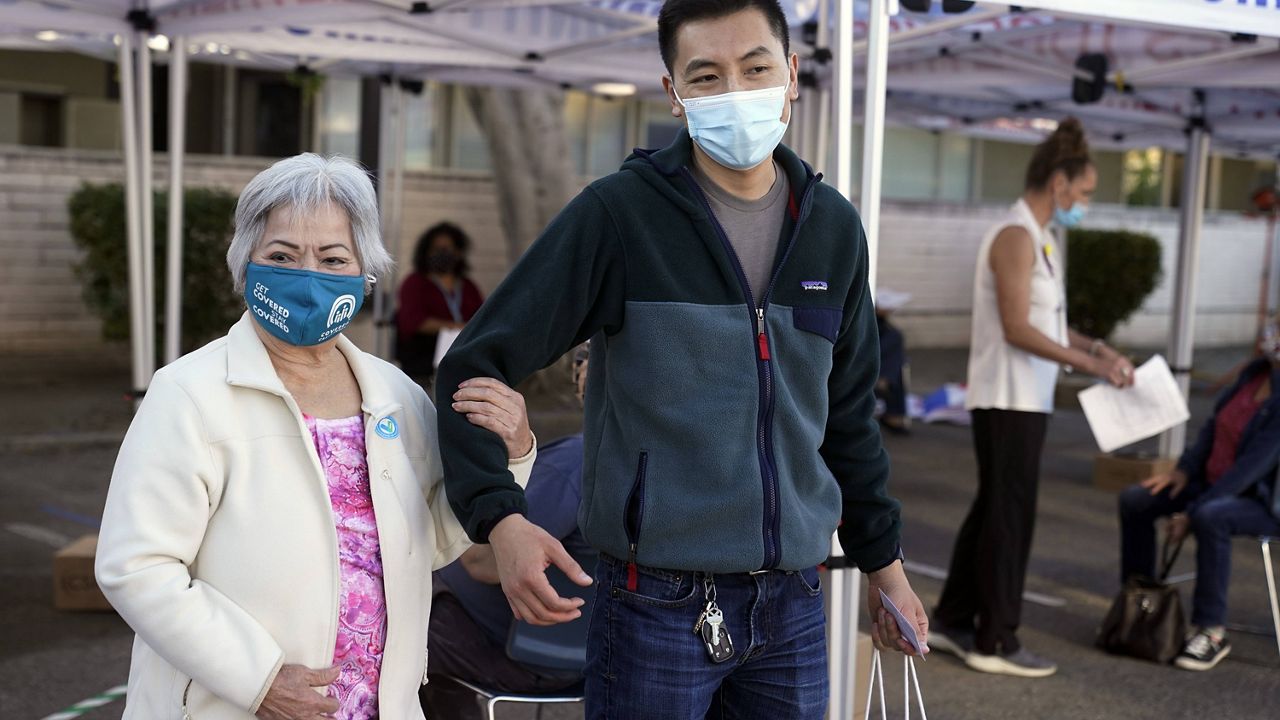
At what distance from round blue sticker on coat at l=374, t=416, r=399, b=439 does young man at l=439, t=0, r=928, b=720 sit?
142 mm

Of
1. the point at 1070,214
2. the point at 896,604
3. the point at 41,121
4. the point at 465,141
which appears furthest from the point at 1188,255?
the point at 41,121

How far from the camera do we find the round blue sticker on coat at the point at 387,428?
230 cm

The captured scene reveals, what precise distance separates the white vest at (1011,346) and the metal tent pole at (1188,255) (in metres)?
4.30

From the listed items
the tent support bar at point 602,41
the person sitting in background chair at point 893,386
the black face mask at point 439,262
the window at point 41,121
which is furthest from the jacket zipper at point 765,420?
the window at point 41,121

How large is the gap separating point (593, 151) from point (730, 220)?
15.2 meters

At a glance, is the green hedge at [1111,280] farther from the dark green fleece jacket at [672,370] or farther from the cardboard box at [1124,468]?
the dark green fleece jacket at [672,370]

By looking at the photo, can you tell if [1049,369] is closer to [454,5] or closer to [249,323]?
[454,5]

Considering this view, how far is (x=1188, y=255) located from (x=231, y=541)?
840 centimetres

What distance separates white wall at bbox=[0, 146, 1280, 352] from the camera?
498 inches

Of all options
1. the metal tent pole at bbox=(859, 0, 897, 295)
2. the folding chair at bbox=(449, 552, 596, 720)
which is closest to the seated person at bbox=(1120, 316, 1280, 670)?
the metal tent pole at bbox=(859, 0, 897, 295)

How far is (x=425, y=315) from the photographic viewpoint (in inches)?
356

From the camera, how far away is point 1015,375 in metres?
5.18

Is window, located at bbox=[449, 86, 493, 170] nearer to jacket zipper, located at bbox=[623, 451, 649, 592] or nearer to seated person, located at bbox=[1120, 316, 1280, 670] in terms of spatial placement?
seated person, located at bbox=[1120, 316, 1280, 670]

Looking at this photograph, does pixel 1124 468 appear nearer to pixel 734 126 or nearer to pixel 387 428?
pixel 734 126
